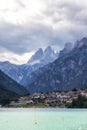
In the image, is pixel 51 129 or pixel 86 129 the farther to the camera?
pixel 51 129

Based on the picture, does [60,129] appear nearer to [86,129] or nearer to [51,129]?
[51,129]

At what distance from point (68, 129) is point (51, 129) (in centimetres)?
561

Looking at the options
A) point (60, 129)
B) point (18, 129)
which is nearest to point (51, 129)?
point (60, 129)

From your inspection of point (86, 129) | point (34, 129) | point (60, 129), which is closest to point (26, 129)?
point (34, 129)

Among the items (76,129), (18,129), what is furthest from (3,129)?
(76,129)

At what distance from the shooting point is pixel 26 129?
337 ft

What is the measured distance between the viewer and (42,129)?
10356 centimetres

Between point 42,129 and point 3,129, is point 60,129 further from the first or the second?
point 3,129

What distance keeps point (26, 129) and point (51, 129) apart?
21.5 feet

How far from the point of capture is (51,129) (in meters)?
102

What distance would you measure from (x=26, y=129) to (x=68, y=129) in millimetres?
11681

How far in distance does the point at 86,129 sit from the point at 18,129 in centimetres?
1845

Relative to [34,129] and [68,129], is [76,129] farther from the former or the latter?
[34,129]

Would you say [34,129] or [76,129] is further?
[34,129]
